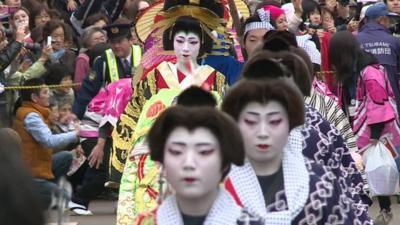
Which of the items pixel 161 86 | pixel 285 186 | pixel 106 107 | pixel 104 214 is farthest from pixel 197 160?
pixel 104 214

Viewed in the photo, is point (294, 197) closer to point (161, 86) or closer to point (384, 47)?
point (161, 86)

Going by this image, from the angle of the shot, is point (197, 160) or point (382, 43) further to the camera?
point (382, 43)

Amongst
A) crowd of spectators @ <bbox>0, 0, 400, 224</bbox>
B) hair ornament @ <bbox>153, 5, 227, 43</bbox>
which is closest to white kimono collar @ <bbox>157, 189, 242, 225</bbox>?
hair ornament @ <bbox>153, 5, 227, 43</bbox>

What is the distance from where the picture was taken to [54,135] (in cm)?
1016

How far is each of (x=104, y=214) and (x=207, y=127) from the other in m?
7.22

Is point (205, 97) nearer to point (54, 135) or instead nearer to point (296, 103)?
point (296, 103)

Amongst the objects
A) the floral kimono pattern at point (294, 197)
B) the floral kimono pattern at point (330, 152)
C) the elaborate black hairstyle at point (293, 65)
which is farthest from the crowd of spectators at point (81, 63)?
the floral kimono pattern at point (294, 197)

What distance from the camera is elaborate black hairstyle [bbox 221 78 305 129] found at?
4852mm

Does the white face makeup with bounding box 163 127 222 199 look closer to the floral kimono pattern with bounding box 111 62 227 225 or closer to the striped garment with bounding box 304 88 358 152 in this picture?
the floral kimono pattern with bounding box 111 62 227 225

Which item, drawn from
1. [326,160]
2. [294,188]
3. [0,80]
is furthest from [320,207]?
[0,80]

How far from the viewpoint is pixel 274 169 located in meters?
4.79

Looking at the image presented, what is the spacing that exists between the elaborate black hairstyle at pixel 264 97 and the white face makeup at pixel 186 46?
2.59 meters

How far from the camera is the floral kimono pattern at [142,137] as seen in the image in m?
6.65

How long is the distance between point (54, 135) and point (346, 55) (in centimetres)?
246
